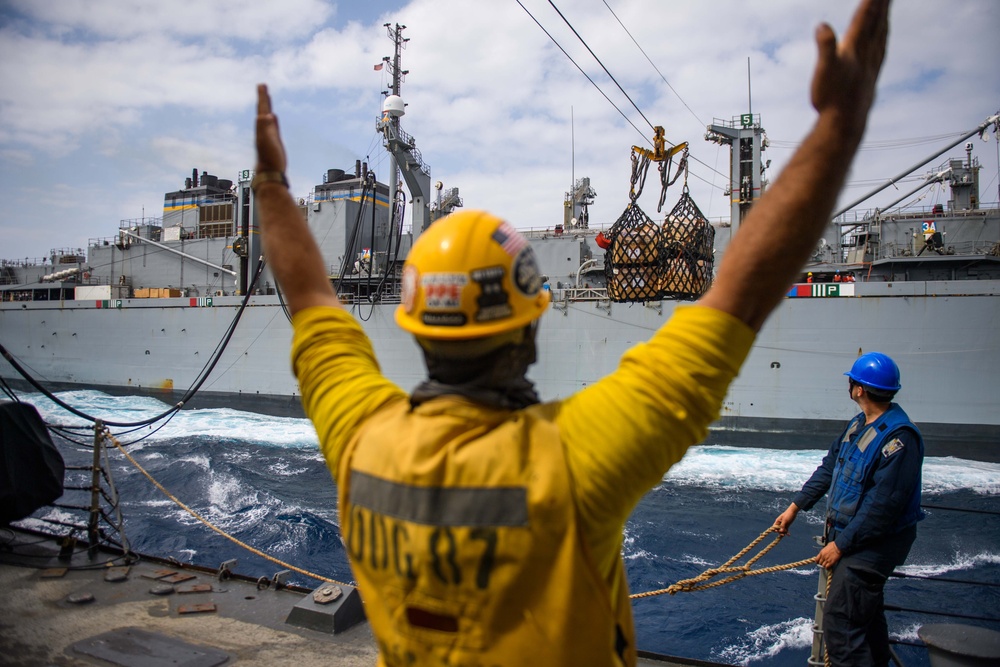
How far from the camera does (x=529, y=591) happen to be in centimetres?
81

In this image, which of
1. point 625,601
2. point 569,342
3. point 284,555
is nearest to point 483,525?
point 625,601

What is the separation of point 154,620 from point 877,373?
418 cm

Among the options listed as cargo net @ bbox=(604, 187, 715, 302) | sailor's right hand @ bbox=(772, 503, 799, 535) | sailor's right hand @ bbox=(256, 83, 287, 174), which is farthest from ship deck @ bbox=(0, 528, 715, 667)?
sailor's right hand @ bbox=(256, 83, 287, 174)

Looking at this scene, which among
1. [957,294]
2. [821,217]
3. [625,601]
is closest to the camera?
[821,217]

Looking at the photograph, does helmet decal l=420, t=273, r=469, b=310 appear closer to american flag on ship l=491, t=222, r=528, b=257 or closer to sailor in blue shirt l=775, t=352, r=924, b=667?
american flag on ship l=491, t=222, r=528, b=257

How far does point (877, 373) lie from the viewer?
123 inches

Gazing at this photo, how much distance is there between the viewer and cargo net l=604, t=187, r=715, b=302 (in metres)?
3.89

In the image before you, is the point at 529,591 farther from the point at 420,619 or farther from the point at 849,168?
the point at 849,168

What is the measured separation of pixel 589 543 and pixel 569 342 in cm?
1600

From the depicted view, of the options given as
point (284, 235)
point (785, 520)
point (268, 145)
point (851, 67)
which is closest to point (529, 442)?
point (851, 67)

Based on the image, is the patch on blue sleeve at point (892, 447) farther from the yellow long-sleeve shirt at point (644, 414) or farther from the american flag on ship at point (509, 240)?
the american flag on ship at point (509, 240)

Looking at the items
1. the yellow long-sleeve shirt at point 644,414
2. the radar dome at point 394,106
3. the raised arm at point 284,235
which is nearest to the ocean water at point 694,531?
the yellow long-sleeve shirt at point 644,414

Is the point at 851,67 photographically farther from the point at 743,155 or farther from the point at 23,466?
the point at 743,155

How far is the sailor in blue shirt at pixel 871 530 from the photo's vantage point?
286 centimetres
